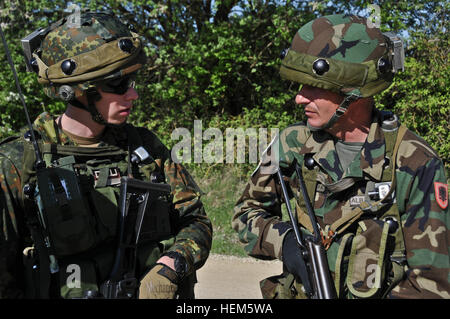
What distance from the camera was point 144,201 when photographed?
2.50 metres

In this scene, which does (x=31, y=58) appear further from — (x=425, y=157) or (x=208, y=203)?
(x=208, y=203)

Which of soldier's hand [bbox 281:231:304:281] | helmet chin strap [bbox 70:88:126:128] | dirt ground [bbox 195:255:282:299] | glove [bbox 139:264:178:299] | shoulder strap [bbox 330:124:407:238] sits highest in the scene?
helmet chin strap [bbox 70:88:126:128]

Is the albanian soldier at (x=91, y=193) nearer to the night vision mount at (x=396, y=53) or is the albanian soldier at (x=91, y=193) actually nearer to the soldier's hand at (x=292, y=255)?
the soldier's hand at (x=292, y=255)

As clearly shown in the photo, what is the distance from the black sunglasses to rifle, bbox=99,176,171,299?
0.50 m

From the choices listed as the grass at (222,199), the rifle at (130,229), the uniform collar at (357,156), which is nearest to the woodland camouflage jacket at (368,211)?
the uniform collar at (357,156)

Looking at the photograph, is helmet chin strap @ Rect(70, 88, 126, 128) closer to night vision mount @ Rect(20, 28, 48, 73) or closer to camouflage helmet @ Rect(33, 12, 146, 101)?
camouflage helmet @ Rect(33, 12, 146, 101)

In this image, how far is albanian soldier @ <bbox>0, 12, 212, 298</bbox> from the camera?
7.68 feet

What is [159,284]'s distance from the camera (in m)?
2.37

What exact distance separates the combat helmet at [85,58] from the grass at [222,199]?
4.03 m

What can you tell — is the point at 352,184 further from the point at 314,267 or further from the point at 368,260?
the point at 314,267

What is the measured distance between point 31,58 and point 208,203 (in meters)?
5.43

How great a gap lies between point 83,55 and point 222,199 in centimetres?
566

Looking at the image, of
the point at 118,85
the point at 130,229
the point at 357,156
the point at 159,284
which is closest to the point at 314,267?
the point at 357,156

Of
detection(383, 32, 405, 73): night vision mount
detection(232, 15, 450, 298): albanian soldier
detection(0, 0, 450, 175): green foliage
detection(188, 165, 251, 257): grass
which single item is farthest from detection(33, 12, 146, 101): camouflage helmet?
detection(0, 0, 450, 175): green foliage
